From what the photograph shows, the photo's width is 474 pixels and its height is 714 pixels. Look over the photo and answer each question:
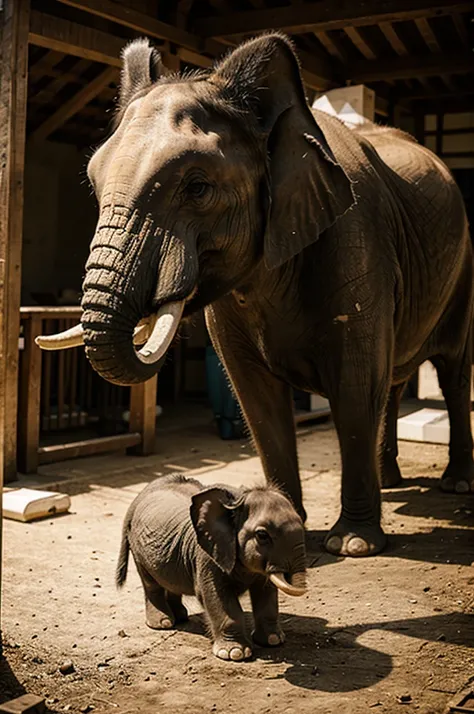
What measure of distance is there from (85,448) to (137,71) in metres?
4.20

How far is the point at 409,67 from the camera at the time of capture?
31.0 ft

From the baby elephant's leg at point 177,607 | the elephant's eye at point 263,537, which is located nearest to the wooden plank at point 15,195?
the baby elephant's leg at point 177,607

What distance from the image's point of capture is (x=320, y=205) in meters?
4.20

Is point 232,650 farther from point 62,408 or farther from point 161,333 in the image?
point 62,408

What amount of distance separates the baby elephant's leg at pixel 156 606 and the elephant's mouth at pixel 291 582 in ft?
2.42

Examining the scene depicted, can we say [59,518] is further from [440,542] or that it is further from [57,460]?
[440,542]

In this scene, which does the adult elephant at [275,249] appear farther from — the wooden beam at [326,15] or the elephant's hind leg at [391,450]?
the wooden beam at [326,15]

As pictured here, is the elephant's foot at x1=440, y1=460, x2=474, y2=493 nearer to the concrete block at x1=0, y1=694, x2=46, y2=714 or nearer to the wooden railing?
the wooden railing

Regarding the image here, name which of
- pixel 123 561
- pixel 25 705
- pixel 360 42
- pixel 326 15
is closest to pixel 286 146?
pixel 123 561

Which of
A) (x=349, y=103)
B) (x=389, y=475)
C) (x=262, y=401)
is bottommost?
(x=389, y=475)

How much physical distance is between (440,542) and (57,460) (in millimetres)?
3484

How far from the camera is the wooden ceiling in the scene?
7547mm

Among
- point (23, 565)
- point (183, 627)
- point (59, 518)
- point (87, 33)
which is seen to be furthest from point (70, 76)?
point (183, 627)

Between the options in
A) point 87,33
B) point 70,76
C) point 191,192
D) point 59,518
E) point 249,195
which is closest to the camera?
point 191,192
